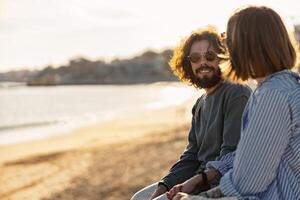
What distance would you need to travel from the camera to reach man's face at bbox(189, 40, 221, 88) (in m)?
3.18

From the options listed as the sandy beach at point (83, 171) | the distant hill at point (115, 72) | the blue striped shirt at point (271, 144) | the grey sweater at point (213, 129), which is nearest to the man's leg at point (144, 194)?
the grey sweater at point (213, 129)

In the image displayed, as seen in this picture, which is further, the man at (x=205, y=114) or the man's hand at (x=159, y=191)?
the man's hand at (x=159, y=191)

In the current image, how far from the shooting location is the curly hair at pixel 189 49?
323cm

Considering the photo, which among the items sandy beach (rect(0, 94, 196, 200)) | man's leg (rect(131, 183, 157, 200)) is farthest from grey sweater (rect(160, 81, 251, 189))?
sandy beach (rect(0, 94, 196, 200))

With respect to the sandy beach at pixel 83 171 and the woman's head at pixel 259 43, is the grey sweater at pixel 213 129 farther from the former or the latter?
the sandy beach at pixel 83 171

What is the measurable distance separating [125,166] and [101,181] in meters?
1.61

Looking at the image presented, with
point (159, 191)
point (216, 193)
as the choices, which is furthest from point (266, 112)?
point (159, 191)

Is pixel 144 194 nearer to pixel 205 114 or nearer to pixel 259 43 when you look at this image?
pixel 205 114

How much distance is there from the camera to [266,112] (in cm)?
216

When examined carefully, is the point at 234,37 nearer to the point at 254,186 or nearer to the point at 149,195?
the point at 254,186

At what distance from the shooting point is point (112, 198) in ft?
26.9

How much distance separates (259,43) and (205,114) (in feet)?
3.25

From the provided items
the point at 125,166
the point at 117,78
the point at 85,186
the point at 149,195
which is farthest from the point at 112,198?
the point at 117,78

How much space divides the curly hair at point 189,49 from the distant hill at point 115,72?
421 ft
